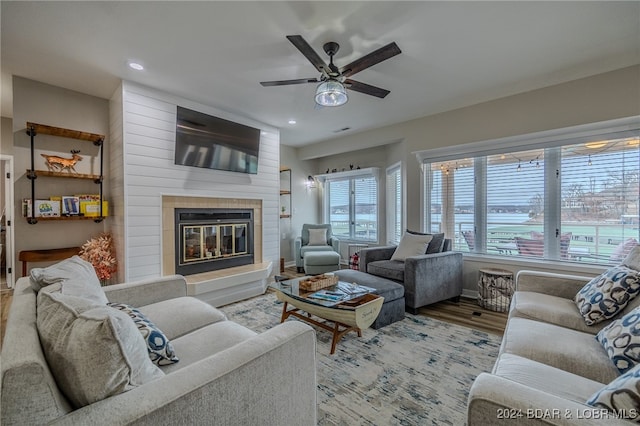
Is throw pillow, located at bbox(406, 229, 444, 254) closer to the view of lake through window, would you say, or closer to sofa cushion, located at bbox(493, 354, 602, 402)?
the view of lake through window

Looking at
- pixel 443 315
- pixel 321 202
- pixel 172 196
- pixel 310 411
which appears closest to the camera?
pixel 310 411

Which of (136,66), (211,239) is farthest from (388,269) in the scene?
(136,66)

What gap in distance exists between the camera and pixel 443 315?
3.13 meters

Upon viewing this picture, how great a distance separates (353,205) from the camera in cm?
590

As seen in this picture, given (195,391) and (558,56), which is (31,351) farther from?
(558,56)

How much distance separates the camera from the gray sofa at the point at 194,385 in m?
0.67

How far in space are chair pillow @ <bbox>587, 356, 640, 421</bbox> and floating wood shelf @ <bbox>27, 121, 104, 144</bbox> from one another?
14.9 feet

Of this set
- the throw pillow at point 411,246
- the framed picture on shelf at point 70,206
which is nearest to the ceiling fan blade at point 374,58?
the throw pillow at point 411,246

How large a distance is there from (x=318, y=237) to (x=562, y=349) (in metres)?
4.25

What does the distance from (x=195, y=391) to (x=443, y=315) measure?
2.99m

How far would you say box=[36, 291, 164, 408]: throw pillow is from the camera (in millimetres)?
758

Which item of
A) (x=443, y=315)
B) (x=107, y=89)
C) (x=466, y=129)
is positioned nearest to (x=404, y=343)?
(x=443, y=315)

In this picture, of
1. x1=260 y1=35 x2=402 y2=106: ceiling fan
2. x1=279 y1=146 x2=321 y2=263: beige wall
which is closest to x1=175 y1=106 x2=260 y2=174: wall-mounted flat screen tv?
x1=260 y1=35 x2=402 y2=106: ceiling fan

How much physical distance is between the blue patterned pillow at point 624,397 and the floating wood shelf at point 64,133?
454 centimetres
